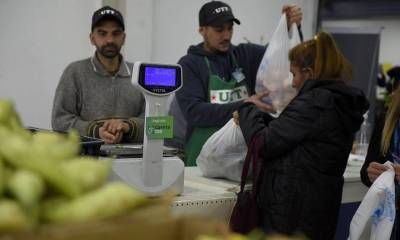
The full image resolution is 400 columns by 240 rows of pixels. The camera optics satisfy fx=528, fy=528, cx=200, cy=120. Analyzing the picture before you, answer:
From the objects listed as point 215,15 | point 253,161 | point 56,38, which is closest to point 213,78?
point 215,15

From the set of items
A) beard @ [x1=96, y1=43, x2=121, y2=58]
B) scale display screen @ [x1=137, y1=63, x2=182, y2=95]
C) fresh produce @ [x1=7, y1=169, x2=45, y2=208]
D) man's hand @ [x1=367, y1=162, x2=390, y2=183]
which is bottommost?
man's hand @ [x1=367, y1=162, x2=390, y2=183]

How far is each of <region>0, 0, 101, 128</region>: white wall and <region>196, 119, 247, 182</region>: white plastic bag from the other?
183 centimetres

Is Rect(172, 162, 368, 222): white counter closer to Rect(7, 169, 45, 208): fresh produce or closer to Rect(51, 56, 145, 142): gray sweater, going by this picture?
Rect(51, 56, 145, 142): gray sweater

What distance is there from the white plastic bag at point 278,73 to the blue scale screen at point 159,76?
705mm

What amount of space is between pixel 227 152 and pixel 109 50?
89 cm

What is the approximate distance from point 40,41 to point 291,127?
237 cm

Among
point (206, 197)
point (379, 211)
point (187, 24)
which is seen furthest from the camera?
point (187, 24)

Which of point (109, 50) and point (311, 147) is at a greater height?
point (109, 50)

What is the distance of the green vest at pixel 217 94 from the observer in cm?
281

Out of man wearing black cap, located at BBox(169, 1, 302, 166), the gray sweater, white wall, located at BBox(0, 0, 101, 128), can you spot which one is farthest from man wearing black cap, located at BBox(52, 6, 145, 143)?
white wall, located at BBox(0, 0, 101, 128)

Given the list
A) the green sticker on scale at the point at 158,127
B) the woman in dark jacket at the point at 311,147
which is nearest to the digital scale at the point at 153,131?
the green sticker on scale at the point at 158,127

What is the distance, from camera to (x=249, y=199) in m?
2.03

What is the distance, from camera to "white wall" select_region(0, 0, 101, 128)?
11.9ft

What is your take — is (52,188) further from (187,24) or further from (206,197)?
(187,24)
